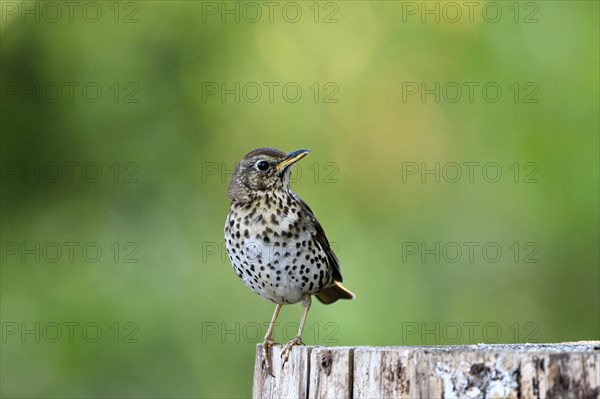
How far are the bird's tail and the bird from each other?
6.4 inches

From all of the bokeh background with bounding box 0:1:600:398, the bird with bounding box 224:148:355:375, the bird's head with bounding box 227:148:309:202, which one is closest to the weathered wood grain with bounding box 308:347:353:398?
the bird with bounding box 224:148:355:375

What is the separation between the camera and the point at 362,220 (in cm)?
768

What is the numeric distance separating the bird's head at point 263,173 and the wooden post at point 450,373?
216 centimetres

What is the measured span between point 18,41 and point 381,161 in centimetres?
320

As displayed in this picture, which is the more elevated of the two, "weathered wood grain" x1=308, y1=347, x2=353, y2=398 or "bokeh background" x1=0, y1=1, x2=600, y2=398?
"bokeh background" x1=0, y1=1, x2=600, y2=398

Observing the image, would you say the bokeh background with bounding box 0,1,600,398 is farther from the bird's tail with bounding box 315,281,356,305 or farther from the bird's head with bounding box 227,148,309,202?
the bird's head with bounding box 227,148,309,202

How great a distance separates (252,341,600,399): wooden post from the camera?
3029 millimetres

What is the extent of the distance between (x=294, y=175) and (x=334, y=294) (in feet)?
6.45

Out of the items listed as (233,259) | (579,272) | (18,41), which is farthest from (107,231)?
(579,272)

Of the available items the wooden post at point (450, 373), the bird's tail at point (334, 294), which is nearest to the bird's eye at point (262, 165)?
the bird's tail at point (334, 294)

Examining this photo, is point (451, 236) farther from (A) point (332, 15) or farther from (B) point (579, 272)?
(A) point (332, 15)

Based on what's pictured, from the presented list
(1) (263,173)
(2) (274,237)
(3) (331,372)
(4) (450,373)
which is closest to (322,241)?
(2) (274,237)

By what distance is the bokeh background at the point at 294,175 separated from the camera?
24.5ft

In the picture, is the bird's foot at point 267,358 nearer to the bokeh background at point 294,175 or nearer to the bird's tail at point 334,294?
the bird's tail at point 334,294
